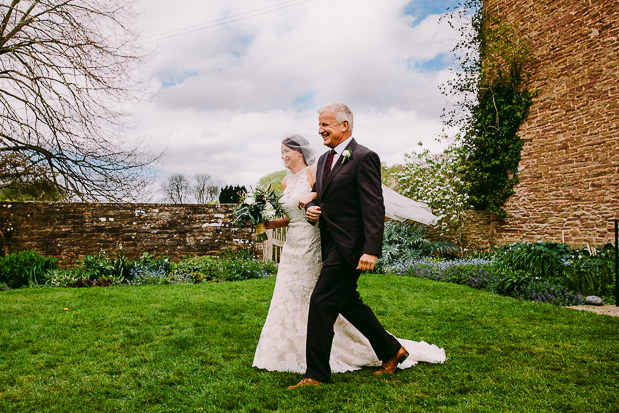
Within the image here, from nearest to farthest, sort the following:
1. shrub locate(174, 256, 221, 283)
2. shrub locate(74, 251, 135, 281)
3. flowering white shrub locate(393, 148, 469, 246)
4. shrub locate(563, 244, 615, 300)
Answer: shrub locate(563, 244, 615, 300)
shrub locate(74, 251, 135, 281)
shrub locate(174, 256, 221, 283)
flowering white shrub locate(393, 148, 469, 246)

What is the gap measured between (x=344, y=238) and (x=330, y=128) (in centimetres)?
85

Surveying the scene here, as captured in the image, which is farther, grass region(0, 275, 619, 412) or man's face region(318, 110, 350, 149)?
man's face region(318, 110, 350, 149)

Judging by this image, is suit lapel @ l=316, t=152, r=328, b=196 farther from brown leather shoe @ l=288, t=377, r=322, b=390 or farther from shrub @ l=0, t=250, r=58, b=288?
shrub @ l=0, t=250, r=58, b=288

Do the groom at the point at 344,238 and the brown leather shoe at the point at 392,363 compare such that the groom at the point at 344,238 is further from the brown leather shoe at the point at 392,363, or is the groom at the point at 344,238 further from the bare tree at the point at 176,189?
the bare tree at the point at 176,189

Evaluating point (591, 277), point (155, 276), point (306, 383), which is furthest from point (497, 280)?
point (155, 276)

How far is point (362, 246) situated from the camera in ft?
9.99

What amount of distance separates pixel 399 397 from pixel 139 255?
985 cm

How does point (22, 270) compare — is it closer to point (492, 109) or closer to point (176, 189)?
point (492, 109)

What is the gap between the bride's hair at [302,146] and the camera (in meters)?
3.74

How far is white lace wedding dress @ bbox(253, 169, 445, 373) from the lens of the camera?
3367mm

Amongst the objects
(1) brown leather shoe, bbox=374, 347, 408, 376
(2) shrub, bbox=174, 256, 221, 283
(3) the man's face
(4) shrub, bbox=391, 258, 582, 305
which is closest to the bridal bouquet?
(3) the man's face

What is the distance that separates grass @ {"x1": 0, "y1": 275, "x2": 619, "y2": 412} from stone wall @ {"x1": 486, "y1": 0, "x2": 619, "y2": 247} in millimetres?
5727

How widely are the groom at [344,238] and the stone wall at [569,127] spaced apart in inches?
365

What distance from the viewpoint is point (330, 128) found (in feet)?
10.3
